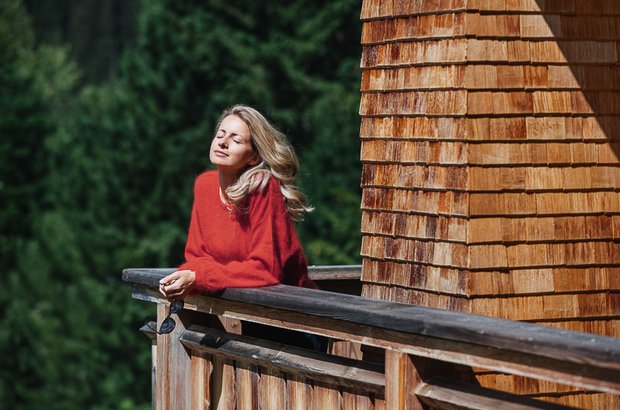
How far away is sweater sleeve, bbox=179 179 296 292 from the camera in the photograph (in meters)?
4.09

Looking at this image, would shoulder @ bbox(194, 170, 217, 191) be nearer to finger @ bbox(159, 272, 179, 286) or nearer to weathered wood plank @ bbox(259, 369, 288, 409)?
finger @ bbox(159, 272, 179, 286)

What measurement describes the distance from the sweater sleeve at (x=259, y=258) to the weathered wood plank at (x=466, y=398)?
888mm

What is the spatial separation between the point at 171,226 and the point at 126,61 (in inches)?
153

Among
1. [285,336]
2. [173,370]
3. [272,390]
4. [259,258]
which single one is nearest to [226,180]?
[259,258]

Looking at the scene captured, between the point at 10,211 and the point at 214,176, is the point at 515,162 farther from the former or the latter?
the point at 10,211

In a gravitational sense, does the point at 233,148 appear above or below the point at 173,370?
above

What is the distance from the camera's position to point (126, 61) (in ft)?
91.5

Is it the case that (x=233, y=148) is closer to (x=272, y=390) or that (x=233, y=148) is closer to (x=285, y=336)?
(x=285, y=336)

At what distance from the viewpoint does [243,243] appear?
4355 mm

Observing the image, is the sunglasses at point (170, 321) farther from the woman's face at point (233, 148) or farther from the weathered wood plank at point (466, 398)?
the weathered wood plank at point (466, 398)

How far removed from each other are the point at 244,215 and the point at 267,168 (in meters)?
0.19

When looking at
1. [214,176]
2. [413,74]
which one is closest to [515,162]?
[413,74]

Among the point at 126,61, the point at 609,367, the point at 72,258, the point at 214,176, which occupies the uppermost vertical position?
the point at 126,61

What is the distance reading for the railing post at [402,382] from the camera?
132 inches
